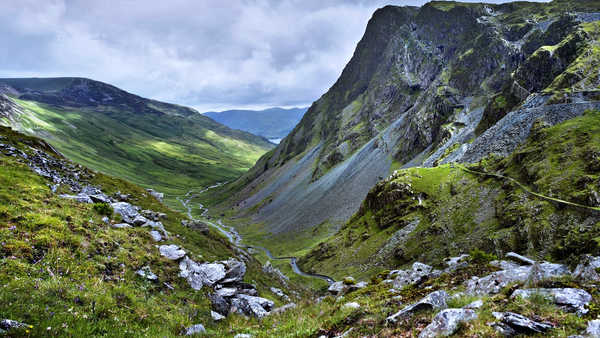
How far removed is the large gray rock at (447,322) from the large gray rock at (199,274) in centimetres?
1601

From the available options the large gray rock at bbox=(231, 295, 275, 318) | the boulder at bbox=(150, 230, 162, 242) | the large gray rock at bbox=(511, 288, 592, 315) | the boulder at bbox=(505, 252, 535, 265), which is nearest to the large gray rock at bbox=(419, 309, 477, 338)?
the large gray rock at bbox=(511, 288, 592, 315)

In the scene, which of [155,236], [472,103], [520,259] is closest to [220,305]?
[155,236]

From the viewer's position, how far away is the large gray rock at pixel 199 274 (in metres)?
19.9

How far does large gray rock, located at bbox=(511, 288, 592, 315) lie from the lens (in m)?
8.10

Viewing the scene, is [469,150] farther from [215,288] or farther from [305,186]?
[305,186]

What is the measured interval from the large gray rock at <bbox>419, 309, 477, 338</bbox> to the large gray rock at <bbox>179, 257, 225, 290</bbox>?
16.0 metres

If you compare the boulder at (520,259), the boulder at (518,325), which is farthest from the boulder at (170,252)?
the boulder at (520,259)

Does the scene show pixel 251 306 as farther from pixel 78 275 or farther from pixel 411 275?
pixel 411 275

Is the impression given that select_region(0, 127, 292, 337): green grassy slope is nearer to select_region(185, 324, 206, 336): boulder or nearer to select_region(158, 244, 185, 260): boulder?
select_region(185, 324, 206, 336): boulder

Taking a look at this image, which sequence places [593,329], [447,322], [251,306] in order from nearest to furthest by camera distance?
[593,329] → [447,322] → [251,306]

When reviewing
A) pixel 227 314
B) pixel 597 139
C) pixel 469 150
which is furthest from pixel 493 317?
pixel 469 150

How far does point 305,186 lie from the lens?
174 metres

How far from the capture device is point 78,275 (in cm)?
1375

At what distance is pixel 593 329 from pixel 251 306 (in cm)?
1598
